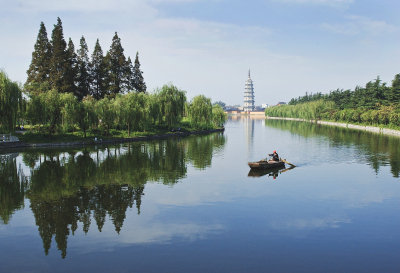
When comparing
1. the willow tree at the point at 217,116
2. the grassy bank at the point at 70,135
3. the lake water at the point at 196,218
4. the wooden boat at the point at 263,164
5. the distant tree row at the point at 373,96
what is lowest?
the lake water at the point at 196,218

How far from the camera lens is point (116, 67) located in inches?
2228

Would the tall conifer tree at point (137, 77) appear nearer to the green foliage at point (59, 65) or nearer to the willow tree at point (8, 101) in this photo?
the green foliage at point (59, 65)

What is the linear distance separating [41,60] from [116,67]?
41.1 feet

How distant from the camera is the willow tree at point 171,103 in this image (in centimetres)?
4953

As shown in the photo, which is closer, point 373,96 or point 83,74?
point 83,74

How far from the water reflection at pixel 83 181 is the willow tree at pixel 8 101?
137 inches

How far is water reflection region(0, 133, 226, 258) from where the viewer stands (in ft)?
41.6

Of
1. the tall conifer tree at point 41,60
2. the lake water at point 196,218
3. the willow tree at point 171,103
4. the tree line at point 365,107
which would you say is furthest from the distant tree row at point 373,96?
the tall conifer tree at point 41,60

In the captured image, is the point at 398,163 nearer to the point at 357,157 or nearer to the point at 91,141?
the point at 357,157

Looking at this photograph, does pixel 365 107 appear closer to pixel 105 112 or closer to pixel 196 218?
pixel 105 112

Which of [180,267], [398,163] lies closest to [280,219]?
[180,267]

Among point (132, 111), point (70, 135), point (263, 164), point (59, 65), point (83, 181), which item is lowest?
point (83, 181)

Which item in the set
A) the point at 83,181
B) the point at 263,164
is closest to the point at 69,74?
the point at 83,181

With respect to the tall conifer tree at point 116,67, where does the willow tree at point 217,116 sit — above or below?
below
